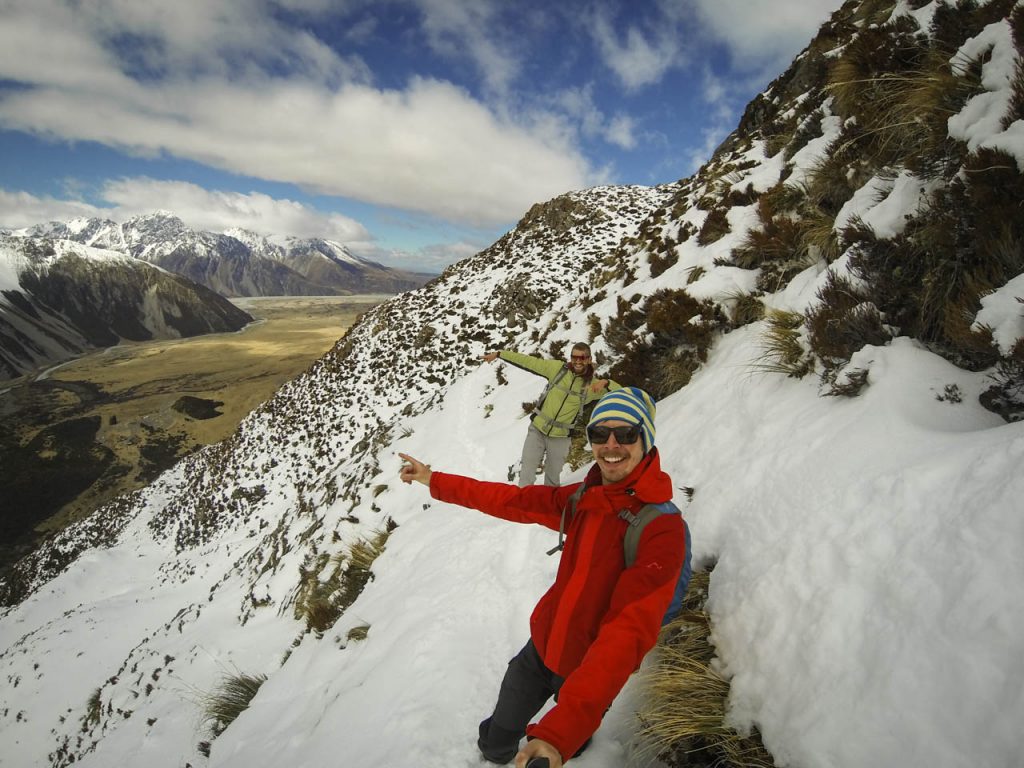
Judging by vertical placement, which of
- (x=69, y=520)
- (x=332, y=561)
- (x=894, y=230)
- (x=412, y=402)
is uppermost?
(x=412, y=402)

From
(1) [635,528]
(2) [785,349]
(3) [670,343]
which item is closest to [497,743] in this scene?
(1) [635,528]

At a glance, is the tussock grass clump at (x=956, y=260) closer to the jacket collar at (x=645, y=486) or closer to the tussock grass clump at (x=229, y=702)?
the jacket collar at (x=645, y=486)

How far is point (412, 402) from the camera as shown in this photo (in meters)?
20.7

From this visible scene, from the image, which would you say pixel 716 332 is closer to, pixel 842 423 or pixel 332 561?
pixel 842 423

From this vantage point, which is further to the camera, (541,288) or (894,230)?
(541,288)

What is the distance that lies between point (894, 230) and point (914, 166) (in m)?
0.68

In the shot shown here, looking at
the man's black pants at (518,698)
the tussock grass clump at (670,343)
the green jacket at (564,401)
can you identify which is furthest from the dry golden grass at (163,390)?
the man's black pants at (518,698)

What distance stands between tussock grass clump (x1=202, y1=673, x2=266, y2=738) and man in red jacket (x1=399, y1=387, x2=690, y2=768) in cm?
580

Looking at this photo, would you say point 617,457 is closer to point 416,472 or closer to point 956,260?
point 416,472

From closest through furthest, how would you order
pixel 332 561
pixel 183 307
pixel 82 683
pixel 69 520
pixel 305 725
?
1. pixel 305 725
2. pixel 332 561
3. pixel 82 683
4. pixel 69 520
5. pixel 183 307

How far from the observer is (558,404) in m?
6.02

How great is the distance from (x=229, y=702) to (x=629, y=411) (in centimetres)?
808

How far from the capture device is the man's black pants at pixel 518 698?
108 inches

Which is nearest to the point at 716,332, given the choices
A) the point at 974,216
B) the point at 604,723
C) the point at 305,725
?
the point at 974,216
